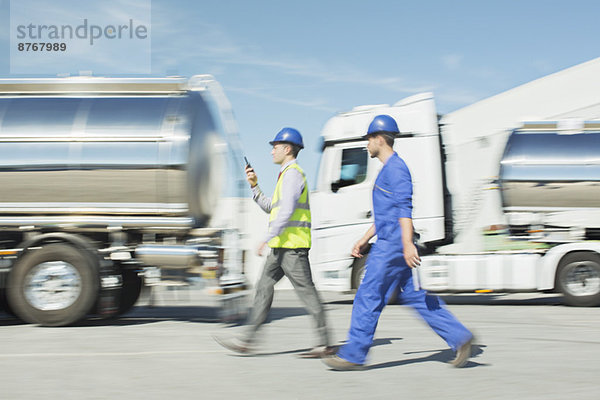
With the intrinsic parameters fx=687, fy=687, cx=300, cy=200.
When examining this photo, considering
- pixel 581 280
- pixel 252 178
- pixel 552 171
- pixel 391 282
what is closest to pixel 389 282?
pixel 391 282

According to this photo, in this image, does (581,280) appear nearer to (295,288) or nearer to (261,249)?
(295,288)

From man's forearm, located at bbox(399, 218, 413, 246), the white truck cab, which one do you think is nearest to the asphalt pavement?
man's forearm, located at bbox(399, 218, 413, 246)

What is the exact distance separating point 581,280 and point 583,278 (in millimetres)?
45

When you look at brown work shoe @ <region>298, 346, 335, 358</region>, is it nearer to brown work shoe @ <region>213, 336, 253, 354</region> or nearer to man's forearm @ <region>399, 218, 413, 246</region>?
brown work shoe @ <region>213, 336, 253, 354</region>

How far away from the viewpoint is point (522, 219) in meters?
11.5

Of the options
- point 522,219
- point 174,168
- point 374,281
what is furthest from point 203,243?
point 522,219

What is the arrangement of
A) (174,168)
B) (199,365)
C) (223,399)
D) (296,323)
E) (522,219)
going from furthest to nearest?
(522,219), (296,323), (174,168), (199,365), (223,399)

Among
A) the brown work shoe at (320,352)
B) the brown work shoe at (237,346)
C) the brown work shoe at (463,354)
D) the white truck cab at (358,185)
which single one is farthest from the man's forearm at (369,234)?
the white truck cab at (358,185)

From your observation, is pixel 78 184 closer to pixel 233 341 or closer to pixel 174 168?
pixel 174 168

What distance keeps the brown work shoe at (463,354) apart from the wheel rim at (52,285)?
4.58m

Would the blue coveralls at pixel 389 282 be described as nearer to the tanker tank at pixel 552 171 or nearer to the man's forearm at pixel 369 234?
the man's forearm at pixel 369 234

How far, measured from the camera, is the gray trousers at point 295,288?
586cm

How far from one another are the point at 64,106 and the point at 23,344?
2.93 m

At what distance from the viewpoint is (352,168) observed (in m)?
11.4
